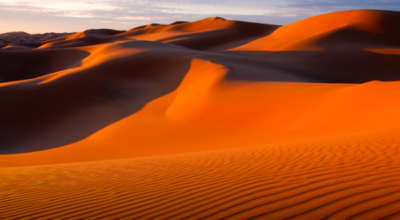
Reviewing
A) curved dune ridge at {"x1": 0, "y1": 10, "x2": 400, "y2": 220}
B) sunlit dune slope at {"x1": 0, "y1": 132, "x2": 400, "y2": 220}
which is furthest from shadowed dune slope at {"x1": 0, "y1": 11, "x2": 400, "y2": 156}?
sunlit dune slope at {"x1": 0, "y1": 132, "x2": 400, "y2": 220}

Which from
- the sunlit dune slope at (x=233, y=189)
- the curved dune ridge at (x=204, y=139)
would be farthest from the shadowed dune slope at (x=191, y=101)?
the sunlit dune slope at (x=233, y=189)

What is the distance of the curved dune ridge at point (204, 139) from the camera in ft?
9.78

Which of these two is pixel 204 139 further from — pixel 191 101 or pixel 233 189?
pixel 233 189

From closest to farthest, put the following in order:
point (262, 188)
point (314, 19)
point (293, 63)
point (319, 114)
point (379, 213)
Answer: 1. point (379, 213)
2. point (262, 188)
3. point (319, 114)
4. point (293, 63)
5. point (314, 19)

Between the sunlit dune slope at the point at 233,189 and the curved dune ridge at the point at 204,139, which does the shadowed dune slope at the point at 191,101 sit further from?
the sunlit dune slope at the point at 233,189

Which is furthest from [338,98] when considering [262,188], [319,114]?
[262,188]

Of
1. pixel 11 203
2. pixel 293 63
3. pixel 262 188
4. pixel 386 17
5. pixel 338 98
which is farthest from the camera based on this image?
pixel 386 17

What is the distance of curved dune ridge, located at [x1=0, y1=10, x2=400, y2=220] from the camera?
2980 mm

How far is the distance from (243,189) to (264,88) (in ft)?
36.4

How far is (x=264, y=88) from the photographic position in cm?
1385

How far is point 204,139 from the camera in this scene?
10.1 meters

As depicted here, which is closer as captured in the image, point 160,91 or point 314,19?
point 160,91

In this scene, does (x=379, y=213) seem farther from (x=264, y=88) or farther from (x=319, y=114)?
(x=264, y=88)

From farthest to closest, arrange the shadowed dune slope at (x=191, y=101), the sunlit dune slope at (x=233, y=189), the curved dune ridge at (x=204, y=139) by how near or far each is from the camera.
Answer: the shadowed dune slope at (x=191, y=101) → the curved dune ridge at (x=204, y=139) → the sunlit dune slope at (x=233, y=189)
